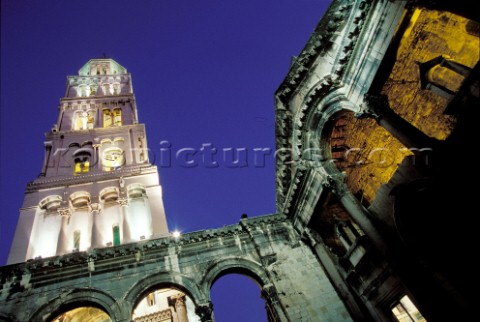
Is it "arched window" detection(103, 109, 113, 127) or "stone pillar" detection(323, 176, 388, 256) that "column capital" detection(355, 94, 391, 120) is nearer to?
"stone pillar" detection(323, 176, 388, 256)

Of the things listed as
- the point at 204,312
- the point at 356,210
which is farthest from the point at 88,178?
the point at 356,210

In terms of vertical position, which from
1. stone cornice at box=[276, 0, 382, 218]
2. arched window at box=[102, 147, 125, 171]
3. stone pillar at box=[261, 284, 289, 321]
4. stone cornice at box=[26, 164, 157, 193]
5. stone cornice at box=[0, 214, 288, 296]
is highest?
arched window at box=[102, 147, 125, 171]

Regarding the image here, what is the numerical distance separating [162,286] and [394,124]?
10833 millimetres

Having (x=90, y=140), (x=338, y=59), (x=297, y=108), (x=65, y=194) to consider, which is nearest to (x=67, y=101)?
(x=90, y=140)

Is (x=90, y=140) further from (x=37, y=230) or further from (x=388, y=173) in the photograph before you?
(x=388, y=173)

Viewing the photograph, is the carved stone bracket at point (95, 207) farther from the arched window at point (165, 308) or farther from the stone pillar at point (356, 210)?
the stone pillar at point (356, 210)

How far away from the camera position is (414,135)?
9.34 metres

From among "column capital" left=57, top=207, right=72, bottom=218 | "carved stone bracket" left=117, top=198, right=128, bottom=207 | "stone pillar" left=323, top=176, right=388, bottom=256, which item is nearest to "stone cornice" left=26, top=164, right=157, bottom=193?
"column capital" left=57, top=207, right=72, bottom=218

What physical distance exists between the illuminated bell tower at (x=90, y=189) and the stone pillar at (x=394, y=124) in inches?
508

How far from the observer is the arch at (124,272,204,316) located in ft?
38.5

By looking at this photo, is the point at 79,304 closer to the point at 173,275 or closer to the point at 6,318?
the point at 6,318

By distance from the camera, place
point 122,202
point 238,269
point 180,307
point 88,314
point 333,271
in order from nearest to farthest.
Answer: point 333,271 → point 238,269 → point 180,307 → point 88,314 → point 122,202

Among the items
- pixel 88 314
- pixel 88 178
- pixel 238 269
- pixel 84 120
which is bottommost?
pixel 238 269

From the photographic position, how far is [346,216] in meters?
14.6
